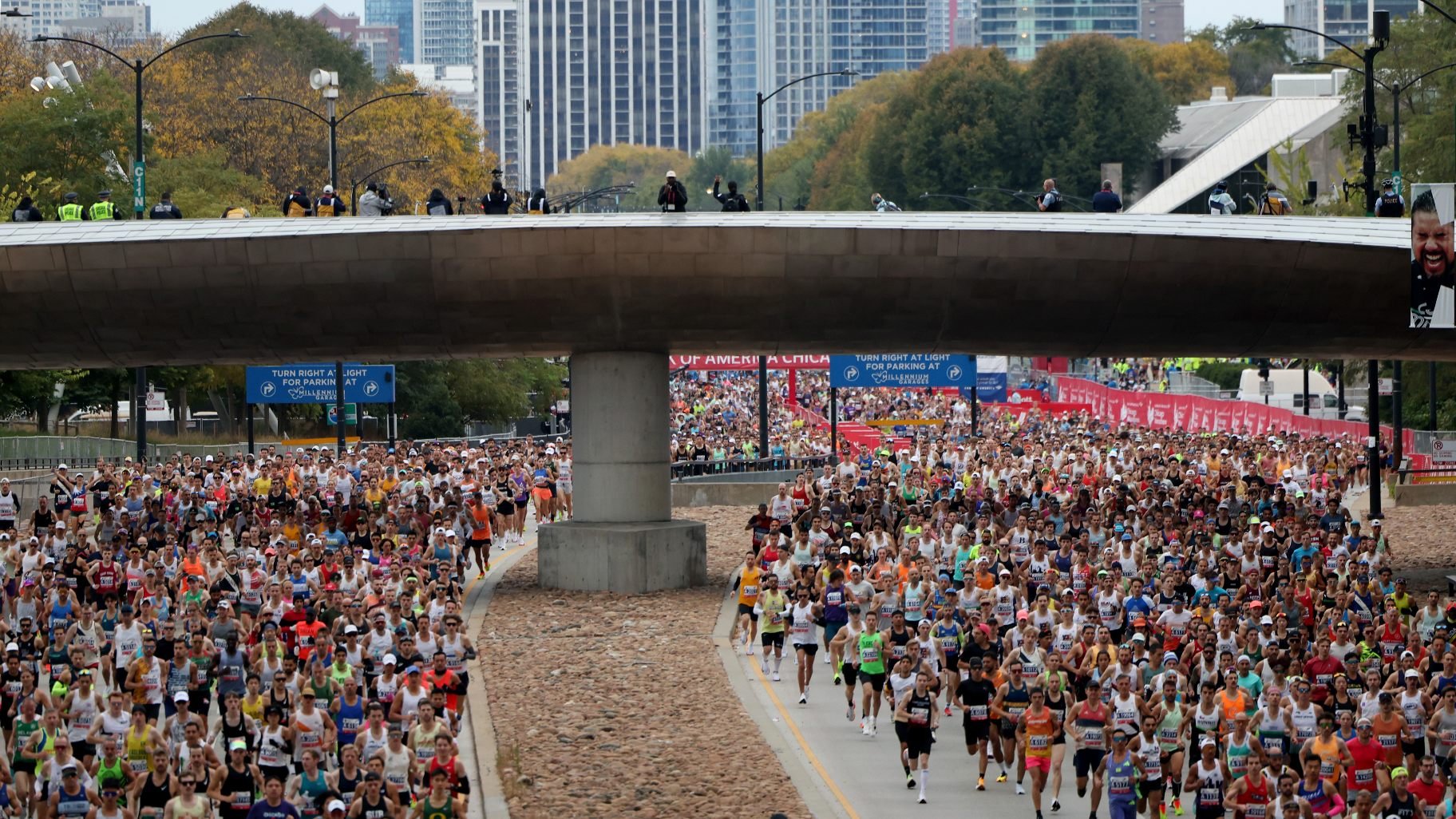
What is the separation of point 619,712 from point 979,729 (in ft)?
14.9

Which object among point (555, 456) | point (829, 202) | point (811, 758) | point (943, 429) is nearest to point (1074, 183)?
point (829, 202)

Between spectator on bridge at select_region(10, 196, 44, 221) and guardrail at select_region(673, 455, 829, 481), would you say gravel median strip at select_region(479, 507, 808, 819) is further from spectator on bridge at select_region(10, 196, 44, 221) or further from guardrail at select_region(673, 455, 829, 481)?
guardrail at select_region(673, 455, 829, 481)

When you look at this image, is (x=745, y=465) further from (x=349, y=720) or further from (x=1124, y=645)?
(x=349, y=720)

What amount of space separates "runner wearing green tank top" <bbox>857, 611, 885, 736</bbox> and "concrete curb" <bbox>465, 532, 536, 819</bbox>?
3.72 meters

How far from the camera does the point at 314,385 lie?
50812 millimetres

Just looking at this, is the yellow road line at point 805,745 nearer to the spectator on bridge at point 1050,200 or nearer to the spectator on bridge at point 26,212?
the spectator on bridge at point 1050,200

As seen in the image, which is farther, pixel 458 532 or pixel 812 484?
pixel 812 484

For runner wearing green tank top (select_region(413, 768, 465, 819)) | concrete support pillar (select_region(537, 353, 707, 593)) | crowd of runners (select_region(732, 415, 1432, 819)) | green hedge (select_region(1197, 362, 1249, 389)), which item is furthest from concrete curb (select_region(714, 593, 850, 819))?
green hedge (select_region(1197, 362, 1249, 389))

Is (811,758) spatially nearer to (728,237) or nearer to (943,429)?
(728,237)

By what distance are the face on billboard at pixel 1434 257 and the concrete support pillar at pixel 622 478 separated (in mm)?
11066

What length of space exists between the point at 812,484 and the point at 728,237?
248 inches

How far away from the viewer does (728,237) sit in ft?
97.6

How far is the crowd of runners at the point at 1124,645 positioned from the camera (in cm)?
1703

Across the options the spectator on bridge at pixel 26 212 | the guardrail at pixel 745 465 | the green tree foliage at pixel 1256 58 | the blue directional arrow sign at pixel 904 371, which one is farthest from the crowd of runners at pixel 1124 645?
the green tree foliage at pixel 1256 58
